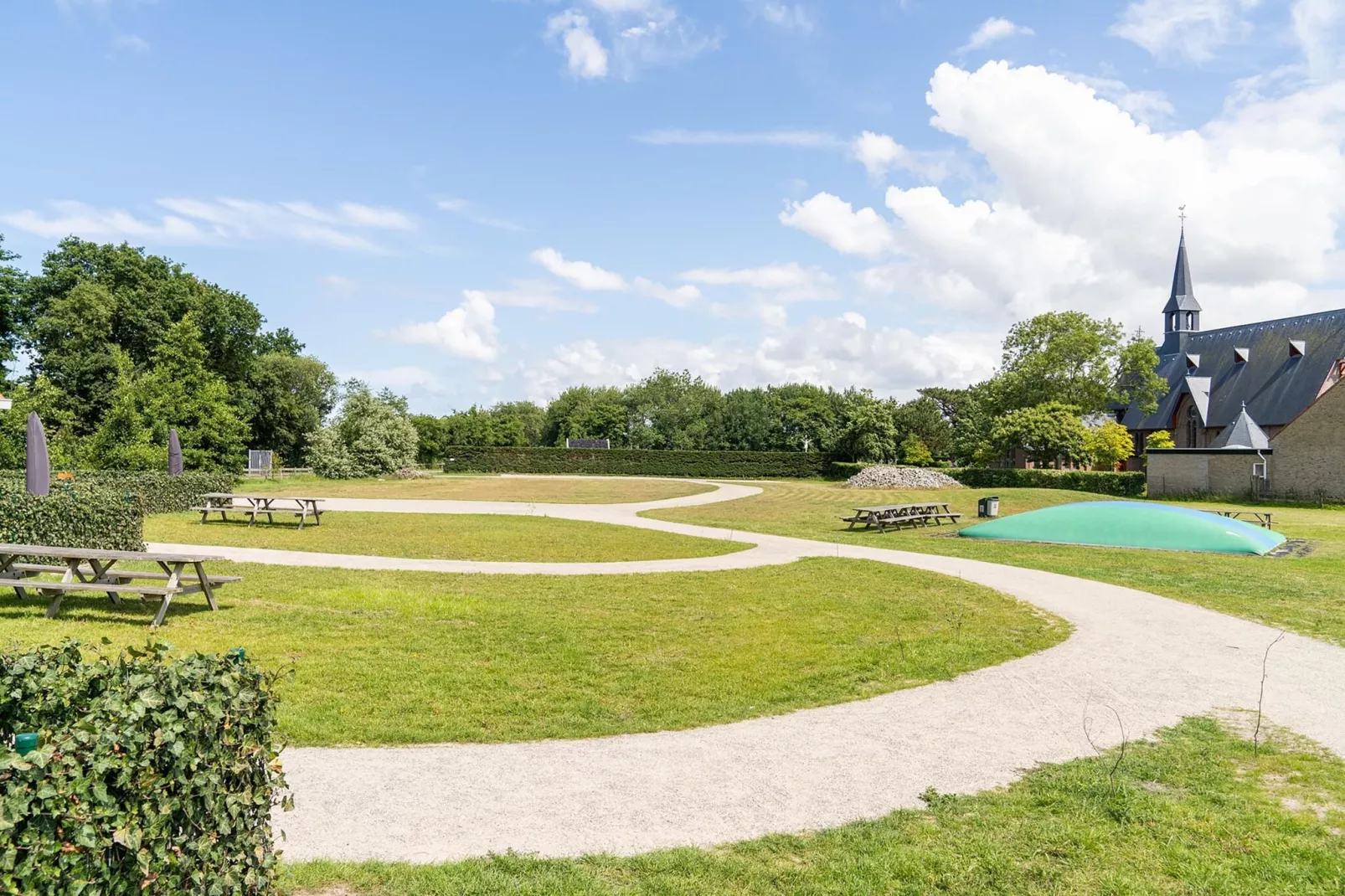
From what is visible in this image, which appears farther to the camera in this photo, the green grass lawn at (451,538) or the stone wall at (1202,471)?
the stone wall at (1202,471)

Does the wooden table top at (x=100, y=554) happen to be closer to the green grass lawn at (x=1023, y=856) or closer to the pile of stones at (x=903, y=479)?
the green grass lawn at (x=1023, y=856)

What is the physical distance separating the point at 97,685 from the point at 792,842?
128 inches

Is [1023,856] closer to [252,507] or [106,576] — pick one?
[106,576]

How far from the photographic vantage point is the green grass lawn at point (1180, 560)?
1141 centimetres

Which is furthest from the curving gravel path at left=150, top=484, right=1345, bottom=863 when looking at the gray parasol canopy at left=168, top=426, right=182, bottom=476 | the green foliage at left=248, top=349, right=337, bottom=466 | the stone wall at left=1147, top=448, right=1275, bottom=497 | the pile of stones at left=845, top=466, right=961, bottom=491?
the green foliage at left=248, top=349, right=337, bottom=466

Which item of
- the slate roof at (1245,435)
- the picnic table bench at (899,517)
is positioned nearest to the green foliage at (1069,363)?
the slate roof at (1245,435)

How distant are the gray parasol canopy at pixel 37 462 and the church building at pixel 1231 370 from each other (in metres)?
48.5

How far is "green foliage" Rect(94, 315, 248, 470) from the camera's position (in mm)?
27109

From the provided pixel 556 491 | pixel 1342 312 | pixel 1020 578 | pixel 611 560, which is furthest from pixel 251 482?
pixel 1342 312

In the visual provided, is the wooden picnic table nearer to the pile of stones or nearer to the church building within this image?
the pile of stones

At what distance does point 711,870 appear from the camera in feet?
13.1

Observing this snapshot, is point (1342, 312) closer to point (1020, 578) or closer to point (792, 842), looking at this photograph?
point (1020, 578)

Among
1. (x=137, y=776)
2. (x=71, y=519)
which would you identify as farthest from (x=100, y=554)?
(x=137, y=776)

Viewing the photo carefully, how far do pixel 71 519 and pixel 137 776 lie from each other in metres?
11.4
